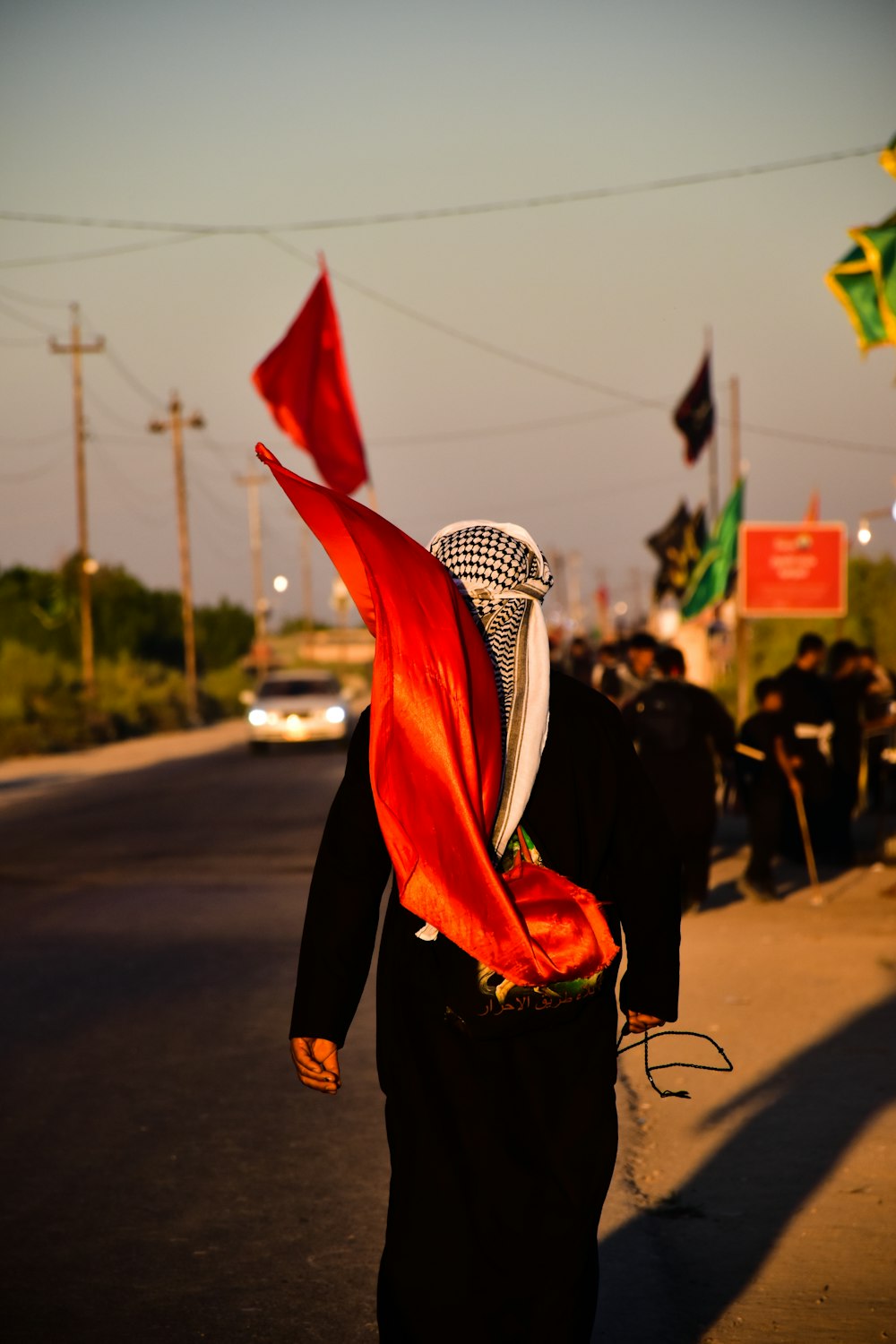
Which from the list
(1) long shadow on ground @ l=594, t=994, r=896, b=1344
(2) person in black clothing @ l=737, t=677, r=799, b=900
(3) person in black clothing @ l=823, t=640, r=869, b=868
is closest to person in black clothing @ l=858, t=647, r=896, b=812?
(3) person in black clothing @ l=823, t=640, r=869, b=868

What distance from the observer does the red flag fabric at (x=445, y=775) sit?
326 centimetres

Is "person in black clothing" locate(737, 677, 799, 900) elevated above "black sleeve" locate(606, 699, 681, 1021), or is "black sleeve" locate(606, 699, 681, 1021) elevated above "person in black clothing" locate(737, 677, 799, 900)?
"black sleeve" locate(606, 699, 681, 1021)

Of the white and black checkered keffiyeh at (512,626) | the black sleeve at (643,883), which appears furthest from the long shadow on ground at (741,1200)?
the white and black checkered keffiyeh at (512,626)

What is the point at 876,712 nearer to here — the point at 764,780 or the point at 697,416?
the point at 764,780

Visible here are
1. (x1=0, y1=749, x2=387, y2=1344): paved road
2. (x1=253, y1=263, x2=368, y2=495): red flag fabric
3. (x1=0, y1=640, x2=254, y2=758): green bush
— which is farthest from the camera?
(x1=0, y1=640, x2=254, y2=758): green bush

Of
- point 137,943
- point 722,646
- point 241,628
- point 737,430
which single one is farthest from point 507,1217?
point 241,628

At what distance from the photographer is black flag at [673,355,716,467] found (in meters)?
28.5

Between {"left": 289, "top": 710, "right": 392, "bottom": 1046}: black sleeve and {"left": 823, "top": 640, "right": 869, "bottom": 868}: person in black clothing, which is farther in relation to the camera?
{"left": 823, "top": 640, "right": 869, "bottom": 868}: person in black clothing

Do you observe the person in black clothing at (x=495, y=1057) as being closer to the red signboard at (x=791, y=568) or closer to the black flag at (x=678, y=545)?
the red signboard at (x=791, y=568)

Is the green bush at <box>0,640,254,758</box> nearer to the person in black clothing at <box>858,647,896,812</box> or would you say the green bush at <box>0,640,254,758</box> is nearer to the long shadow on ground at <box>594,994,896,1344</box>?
the person in black clothing at <box>858,647,896,812</box>

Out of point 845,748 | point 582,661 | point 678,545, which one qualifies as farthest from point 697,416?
point 845,748

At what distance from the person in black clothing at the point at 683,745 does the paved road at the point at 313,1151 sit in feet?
2.34

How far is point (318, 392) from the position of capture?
23.2m

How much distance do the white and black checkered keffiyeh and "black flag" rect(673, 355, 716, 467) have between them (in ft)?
83.5
